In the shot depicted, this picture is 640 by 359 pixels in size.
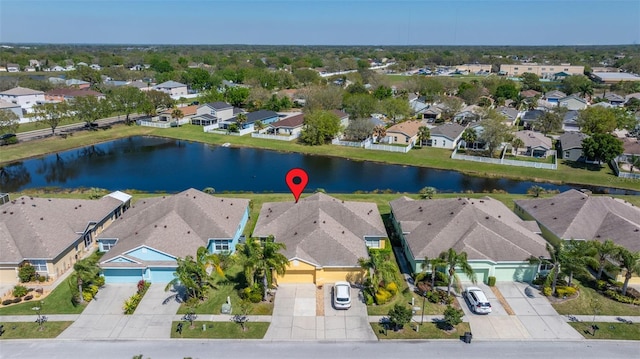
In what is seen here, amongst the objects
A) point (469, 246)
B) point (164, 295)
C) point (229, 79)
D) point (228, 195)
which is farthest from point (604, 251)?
point (229, 79)

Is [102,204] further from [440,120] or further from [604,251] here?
[440,120]

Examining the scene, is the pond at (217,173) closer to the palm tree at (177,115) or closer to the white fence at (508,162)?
the white fence at (508,162)

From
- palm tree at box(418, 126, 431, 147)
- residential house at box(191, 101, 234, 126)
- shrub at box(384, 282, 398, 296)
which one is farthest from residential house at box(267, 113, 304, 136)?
shrub at box(384, 282, 398, 296)

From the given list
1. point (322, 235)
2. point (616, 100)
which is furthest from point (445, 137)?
point (616, 100)

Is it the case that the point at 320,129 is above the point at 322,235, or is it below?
above

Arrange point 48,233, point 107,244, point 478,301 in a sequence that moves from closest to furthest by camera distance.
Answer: point 478,301 < point 48,233 < point 107,244

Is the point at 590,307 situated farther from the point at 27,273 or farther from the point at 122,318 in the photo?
the point at 27,273
